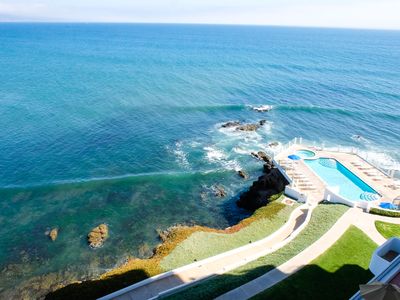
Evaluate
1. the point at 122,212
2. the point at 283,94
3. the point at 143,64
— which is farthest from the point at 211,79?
the point at 122,212

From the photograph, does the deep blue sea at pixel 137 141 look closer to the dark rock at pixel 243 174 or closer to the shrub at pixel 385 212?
the dark rock at pixel 243 174

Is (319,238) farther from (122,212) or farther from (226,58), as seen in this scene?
(226,58)

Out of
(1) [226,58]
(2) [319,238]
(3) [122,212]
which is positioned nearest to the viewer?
(2) [319,238]

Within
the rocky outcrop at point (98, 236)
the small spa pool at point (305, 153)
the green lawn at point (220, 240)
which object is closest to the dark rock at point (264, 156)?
the small spa pool at point (305, 153)

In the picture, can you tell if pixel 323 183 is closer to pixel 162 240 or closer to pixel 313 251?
pixel 313 251

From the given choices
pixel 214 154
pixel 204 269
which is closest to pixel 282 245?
pixel 204 269

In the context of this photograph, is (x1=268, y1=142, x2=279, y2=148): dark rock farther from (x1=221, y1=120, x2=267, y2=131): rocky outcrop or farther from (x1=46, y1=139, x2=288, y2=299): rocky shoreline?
(x1=221, y1=120, x2=267, y2=131): rocky outcrop
